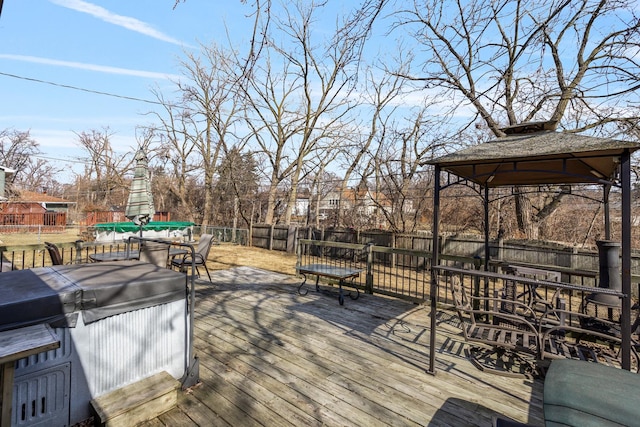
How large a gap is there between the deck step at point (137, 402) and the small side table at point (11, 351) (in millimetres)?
595

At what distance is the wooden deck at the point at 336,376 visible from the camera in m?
2.34

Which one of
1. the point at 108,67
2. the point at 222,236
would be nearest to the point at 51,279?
the point at 108,67

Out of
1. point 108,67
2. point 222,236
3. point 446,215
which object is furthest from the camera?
point 222,236

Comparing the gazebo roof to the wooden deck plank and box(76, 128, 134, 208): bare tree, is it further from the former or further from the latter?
box(76, 128, 134, 208): bare tree

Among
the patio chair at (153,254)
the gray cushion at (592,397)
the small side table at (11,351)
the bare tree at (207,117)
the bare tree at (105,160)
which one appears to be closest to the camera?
the gray cushion at (592,397)

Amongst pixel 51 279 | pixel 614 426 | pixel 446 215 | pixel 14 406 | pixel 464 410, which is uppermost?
pixel 446 215

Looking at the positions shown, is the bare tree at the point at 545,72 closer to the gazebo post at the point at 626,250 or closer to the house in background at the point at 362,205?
the house in background at the point at 362,205

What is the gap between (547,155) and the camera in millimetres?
2598

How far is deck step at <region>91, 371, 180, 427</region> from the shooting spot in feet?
6.78

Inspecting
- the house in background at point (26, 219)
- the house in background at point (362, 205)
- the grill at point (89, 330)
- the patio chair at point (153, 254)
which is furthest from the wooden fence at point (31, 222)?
the grill at point (89, 330)

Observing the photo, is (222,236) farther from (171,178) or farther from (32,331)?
(32,331)

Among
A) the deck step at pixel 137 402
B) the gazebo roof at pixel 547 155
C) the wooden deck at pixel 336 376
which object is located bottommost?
the wooden deck at pixel 336 376

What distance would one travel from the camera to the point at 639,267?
6.89m

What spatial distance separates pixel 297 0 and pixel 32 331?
3913 millimetres
